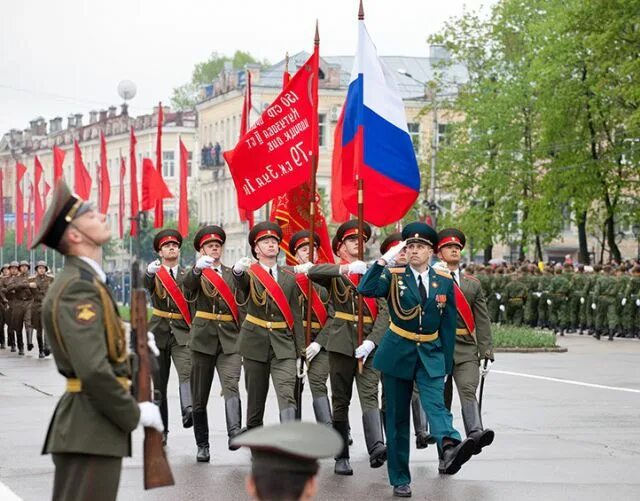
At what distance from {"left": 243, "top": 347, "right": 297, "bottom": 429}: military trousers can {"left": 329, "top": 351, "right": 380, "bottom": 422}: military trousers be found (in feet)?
1.05

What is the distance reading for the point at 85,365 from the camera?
6594 millimetres

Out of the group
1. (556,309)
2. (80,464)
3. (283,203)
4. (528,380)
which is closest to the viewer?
(80,464)

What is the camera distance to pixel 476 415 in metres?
12.6

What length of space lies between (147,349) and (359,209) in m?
5.55

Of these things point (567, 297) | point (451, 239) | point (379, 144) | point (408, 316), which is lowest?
point (567, 297)

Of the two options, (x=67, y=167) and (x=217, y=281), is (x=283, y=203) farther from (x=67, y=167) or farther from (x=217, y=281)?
(x=67, y=167)

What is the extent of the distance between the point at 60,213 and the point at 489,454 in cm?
747

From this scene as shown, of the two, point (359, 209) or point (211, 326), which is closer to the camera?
point (359, 209)

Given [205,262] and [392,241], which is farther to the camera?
[392,241]

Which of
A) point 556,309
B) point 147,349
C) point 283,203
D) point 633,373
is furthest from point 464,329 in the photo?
point 556,309

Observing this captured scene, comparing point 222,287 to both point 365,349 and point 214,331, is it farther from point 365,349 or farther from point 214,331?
point 365,349

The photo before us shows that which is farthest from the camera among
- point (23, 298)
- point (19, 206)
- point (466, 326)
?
point (19, 206)

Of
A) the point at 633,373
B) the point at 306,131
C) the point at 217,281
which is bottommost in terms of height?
the point at 633,373

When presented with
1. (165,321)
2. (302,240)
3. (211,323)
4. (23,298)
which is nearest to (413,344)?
(302,240)
